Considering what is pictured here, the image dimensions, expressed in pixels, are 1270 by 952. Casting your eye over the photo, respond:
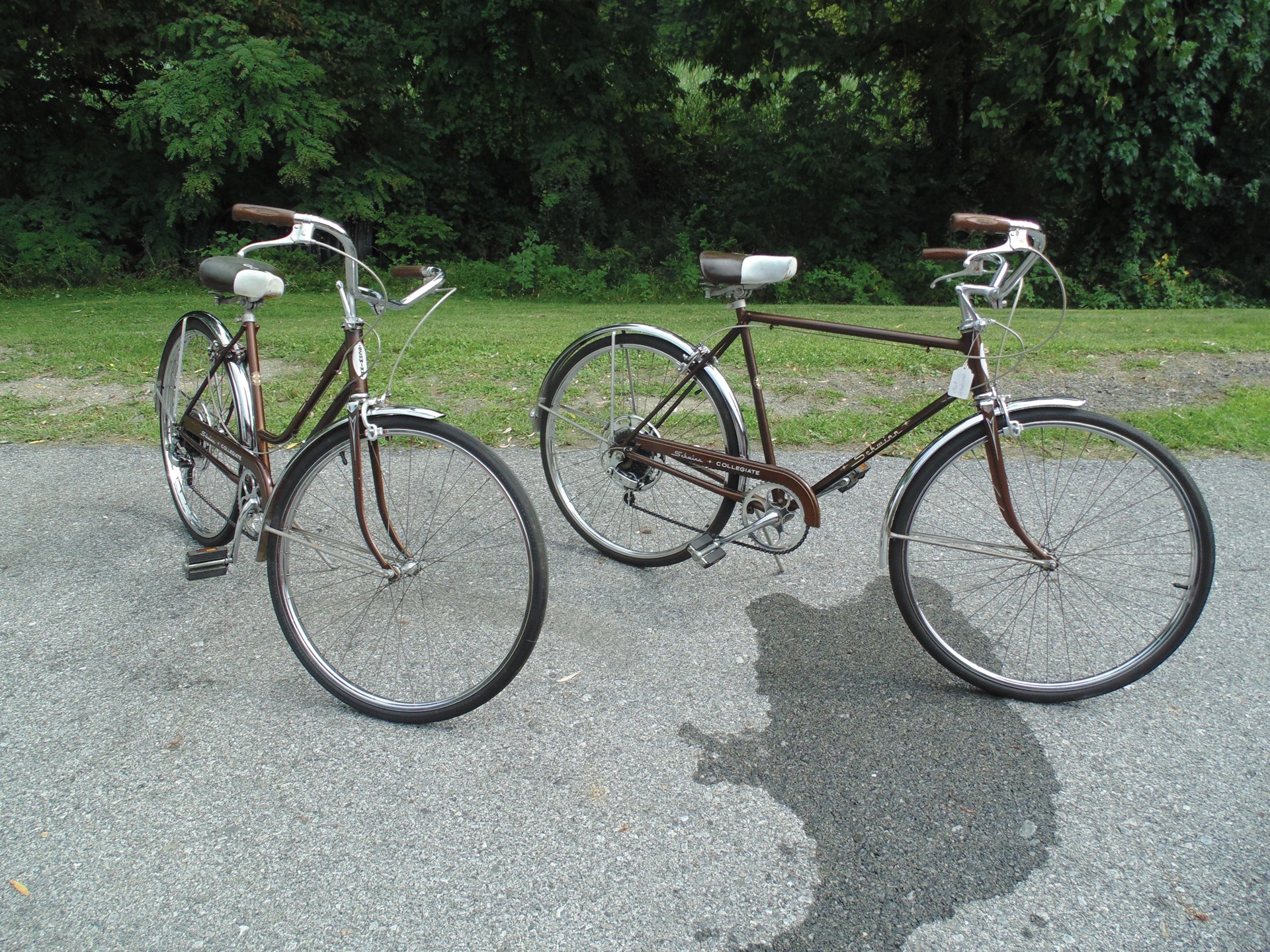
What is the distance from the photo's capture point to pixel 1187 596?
115 inches

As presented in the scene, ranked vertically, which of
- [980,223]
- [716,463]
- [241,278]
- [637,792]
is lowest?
[637,792]

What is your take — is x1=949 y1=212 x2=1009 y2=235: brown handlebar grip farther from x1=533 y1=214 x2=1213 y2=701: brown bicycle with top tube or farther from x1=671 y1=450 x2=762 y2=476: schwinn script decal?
x1=671 y1=450 x2=762 y2=476: schwinn script decal

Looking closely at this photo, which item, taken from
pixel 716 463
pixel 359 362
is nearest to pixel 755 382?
pixel 716 463

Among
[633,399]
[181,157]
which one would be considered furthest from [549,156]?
[633,399]

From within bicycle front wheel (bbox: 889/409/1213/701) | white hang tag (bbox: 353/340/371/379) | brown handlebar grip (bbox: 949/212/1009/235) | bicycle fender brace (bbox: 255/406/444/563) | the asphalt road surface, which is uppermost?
brown handlebar grip (bbox: 949/212/1009/235)

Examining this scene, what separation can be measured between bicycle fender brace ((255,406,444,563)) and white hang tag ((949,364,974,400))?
158cm

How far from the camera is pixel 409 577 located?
3107 mm

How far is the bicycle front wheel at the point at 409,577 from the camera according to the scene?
9.34ft

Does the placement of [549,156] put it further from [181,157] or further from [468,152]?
[181,157]

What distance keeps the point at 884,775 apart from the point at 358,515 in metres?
1.74

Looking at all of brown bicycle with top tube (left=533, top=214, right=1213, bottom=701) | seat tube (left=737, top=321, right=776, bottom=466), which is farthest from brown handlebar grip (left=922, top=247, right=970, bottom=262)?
seat tube (left=737, top=321, right=776, bottom=466)

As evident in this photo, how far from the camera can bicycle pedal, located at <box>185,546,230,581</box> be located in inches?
139

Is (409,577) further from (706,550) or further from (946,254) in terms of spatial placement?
(946,254)

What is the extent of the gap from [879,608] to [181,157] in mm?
12649
